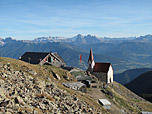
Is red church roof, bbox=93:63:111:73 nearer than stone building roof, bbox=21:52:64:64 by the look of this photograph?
No

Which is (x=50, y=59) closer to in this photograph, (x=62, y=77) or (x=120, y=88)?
(x=62, y=77)

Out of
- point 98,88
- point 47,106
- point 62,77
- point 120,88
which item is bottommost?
point 120,88

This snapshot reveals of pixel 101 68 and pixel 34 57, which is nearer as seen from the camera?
pixel 34 57

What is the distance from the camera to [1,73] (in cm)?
2627

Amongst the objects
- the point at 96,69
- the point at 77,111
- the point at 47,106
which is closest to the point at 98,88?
the point at 96,69

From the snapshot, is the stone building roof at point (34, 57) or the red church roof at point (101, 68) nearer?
the stone building roof at point (34, 57)

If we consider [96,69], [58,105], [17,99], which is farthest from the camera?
[96,69]

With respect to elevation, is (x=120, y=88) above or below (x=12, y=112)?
below

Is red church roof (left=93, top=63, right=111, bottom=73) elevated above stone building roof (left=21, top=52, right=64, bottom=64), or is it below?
below

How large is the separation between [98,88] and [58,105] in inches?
1544

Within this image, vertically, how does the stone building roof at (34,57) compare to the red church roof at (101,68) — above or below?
above

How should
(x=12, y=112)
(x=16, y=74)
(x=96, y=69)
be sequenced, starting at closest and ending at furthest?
(x=12, y=112), (x=16, y=74), (x=96, y=69)

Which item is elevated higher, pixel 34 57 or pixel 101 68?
pixel 34 57

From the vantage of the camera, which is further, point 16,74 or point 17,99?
point 16,74
